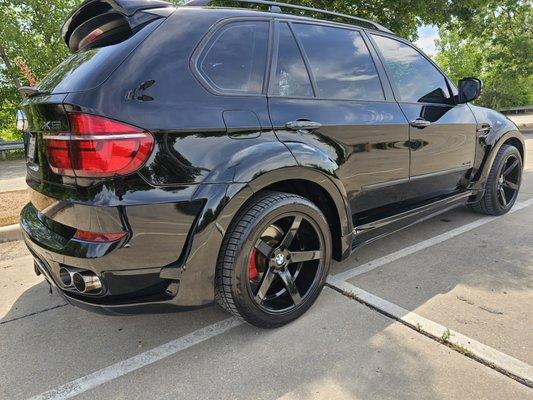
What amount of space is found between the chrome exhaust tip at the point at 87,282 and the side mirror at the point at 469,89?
3449 mm

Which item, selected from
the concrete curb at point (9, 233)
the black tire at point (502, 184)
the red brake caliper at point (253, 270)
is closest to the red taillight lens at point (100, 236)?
the red brake caliper at point (253, 270)

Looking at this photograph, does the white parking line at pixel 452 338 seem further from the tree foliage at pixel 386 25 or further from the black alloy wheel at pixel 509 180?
the tree foliage at pixel 386 25

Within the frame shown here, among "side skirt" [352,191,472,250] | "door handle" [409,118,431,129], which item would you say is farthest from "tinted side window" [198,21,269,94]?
"door handle" [409,118,431,129]

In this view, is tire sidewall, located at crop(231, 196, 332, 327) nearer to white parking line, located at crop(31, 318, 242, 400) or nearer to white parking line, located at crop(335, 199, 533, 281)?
white parking line, located at crop(31, 318, 242, 400)

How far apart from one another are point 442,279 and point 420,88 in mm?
1617

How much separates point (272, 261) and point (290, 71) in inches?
46.9

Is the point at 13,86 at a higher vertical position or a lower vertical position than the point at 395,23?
lower

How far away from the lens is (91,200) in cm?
193

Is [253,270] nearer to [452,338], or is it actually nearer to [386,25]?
[452,338]

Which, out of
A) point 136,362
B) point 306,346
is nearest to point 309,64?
point 306,346

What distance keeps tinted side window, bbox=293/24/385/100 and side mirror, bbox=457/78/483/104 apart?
3.85ft

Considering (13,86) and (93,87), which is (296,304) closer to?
(93,87)

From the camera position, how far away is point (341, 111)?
109 inches

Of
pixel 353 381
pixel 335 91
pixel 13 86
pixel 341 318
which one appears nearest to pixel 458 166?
pixel 335 91
